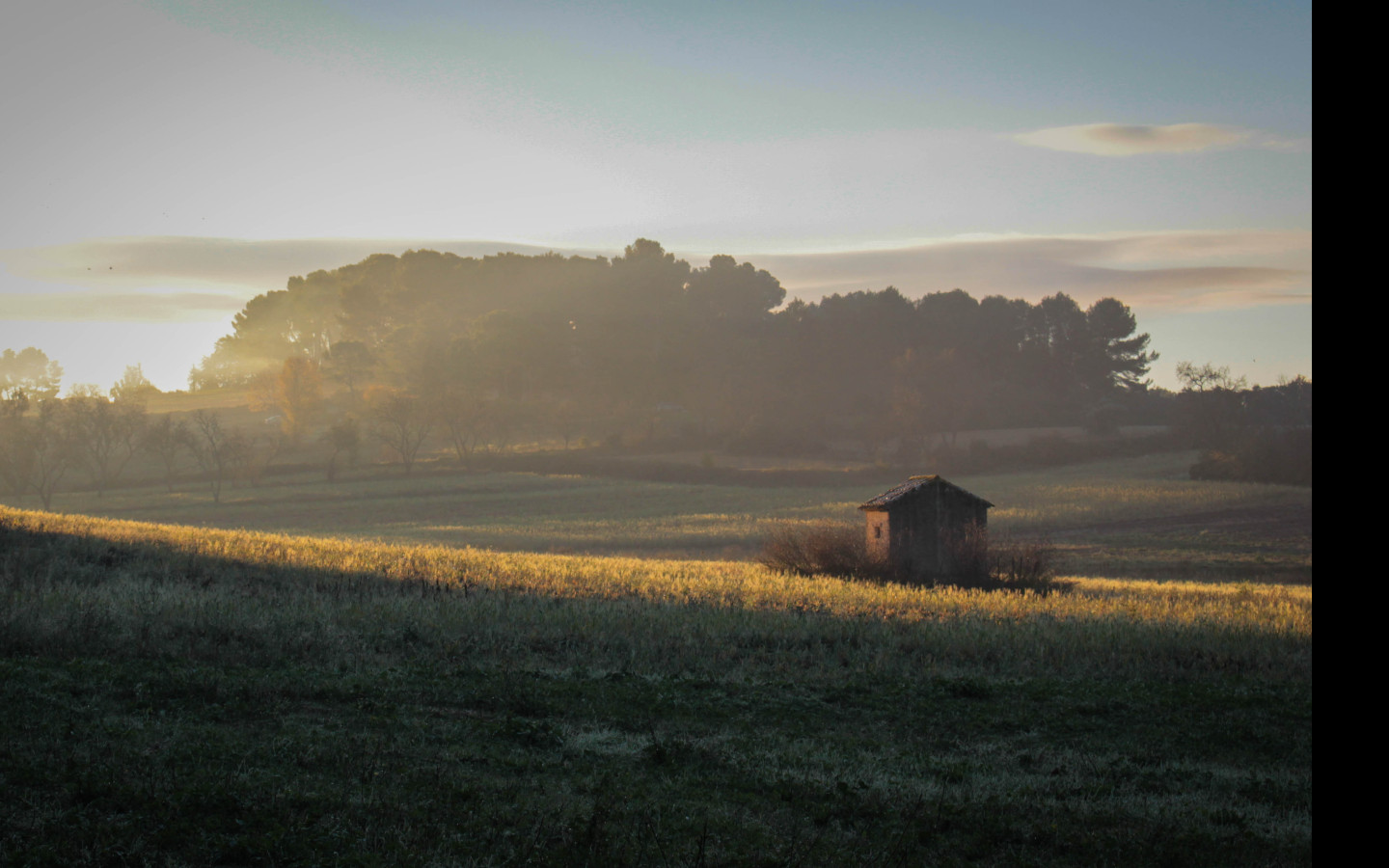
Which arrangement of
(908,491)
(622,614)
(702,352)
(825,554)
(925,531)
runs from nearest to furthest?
(622,614), (925,531), (908,491), (825,554), (702,352)

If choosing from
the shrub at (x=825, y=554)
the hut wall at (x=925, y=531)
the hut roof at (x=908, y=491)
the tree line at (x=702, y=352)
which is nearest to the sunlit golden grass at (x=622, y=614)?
the shrub at (x=825, y=554)

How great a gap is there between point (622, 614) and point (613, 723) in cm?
796

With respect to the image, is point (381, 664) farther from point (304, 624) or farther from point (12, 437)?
point (12, 437)

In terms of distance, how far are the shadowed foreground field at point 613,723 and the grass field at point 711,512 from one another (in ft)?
71.6

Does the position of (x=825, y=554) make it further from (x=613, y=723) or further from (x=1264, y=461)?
(x=1264, y=461)

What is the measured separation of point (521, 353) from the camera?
3629 inches

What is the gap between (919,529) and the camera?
33.7 meters

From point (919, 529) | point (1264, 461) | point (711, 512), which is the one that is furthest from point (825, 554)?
point (1264, 461)

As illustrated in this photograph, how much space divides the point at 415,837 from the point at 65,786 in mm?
2705

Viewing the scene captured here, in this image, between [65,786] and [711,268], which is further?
[711,268]

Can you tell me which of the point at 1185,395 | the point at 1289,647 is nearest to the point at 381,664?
the point at 1289,647

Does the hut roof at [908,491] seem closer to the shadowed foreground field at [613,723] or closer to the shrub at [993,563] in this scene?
the shrub at [993,563]

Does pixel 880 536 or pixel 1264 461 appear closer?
pixel 880 536

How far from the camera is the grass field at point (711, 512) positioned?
146ft
